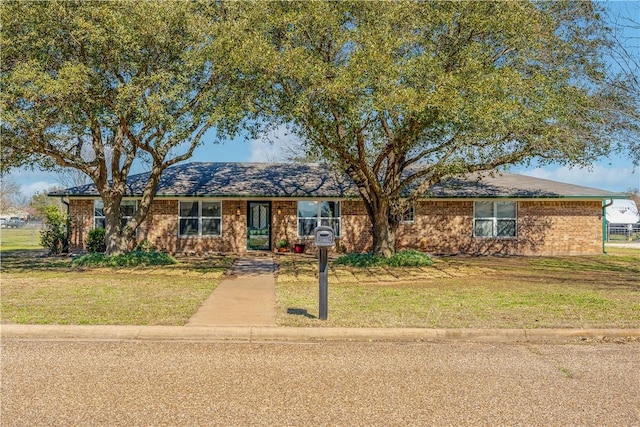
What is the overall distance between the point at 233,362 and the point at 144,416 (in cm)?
171

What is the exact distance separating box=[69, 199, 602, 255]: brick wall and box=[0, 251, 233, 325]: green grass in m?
5.03

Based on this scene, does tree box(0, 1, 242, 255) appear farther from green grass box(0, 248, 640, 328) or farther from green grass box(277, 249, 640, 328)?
green grass box(277, 249, 640, 328)

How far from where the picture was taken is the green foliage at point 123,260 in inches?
608

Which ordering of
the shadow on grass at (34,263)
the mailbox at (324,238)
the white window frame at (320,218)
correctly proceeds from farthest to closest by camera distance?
the white window frame at (320,218)
the shadow on grass at (34,263)
the mailbox at (324,238)

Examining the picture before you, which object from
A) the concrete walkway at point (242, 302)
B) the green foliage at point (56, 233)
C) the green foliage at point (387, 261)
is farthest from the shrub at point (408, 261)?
the green foliage at point (56, 233)

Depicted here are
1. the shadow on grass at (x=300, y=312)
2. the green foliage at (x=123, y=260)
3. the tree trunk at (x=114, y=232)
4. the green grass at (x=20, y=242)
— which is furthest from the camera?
the green grass at (x=20, y=242)

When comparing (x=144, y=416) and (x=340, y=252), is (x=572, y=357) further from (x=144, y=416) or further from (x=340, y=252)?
(x=340, y=252)

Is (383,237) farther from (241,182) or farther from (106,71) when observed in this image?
(106,71)

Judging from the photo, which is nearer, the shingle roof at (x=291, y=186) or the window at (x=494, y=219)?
the shingle roof at (x=291, y=186)

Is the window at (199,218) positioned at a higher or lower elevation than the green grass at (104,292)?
higher

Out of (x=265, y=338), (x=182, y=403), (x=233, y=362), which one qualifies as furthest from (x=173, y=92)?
(x=182, y=403)

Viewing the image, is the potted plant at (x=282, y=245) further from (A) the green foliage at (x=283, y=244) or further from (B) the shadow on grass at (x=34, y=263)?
(B) the shadow on grass at (x=34, y=263)

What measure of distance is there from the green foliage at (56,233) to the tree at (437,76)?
1103cm

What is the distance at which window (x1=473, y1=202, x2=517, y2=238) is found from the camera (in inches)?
858
